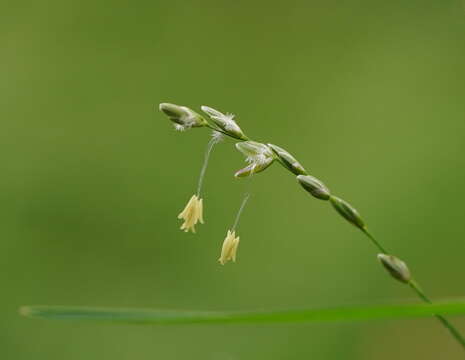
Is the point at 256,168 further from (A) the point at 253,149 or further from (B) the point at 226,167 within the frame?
(B) the point at 226,167

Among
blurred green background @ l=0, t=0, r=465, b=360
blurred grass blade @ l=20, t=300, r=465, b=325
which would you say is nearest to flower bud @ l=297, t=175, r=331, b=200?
blurred grass blade @ l=20, t=300, r=465, b=325

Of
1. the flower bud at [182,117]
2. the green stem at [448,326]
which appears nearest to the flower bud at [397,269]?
the green stem at [448,326]

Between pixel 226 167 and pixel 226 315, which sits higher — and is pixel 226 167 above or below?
above

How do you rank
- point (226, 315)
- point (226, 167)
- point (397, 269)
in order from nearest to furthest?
point (226, 315) → point (397, 269) → point (226, 167)

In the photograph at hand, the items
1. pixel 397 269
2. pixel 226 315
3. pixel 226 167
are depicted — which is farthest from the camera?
pixel 226 167

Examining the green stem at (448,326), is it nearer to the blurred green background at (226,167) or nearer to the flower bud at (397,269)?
the flower bud at (397,269)

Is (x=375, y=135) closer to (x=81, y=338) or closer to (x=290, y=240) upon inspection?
(x=290, y=240)

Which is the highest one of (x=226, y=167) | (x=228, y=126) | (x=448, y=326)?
(x=226, y=167)

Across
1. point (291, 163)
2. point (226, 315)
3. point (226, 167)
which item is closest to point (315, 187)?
point (291, 163)
